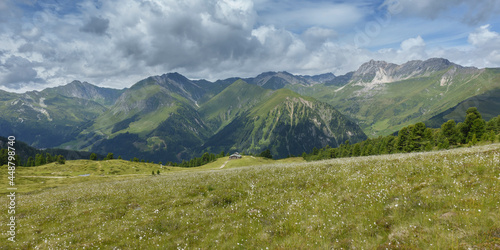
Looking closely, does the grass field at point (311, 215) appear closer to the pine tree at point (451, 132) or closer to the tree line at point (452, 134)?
the tree line at point (452, 134)

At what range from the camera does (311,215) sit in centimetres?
1170

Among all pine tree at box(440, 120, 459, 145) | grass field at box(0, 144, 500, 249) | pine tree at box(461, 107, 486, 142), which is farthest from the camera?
pine tree at box(440, 120, 459, 145)

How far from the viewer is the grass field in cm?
859

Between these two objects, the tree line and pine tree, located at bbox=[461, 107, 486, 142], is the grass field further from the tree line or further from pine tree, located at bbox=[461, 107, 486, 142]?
pine tree, located at bbox=[461, 107, 486, 142]

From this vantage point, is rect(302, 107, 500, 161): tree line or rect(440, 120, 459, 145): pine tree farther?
rect(440, 120, 459, 145): pine tree

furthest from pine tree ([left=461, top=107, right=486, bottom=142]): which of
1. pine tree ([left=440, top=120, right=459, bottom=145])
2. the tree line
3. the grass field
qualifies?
the grass field

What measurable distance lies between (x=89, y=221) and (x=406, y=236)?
18915mm

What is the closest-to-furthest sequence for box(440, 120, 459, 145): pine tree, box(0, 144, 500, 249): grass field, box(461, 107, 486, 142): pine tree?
box(0, 144, 500, 249): grass field
box(461, 107, 486, 142): pine tree
box(440, 120, 459, 145): pine tree

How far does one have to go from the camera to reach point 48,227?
52.0 ft

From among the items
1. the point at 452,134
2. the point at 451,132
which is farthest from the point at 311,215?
the point at 451,132

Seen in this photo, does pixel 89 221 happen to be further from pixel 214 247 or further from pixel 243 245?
pixel 243 245

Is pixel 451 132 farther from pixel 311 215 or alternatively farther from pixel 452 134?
pixel 311 215

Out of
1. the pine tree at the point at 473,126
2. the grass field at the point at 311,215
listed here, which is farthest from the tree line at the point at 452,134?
the grass field at the point at 311,215

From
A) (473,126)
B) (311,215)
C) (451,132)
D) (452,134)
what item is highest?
(473,126)
